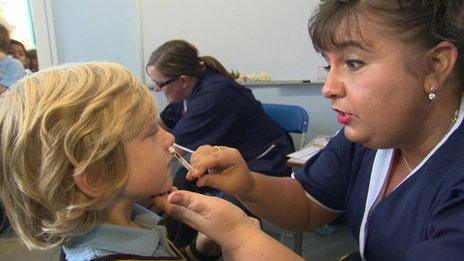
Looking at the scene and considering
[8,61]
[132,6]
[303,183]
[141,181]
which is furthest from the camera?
[132,6]

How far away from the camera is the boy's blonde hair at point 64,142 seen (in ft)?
1.86

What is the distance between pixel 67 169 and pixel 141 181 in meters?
0.14

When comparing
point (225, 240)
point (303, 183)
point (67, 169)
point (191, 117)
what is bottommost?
point (191, 117)

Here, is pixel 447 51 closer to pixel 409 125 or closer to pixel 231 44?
pixel 409 125

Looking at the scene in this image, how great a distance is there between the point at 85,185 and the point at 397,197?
0.59 metres

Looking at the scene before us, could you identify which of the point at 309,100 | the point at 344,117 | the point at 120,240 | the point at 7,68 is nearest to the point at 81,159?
Result: the point at 120,240

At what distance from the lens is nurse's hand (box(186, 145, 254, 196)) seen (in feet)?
2.85

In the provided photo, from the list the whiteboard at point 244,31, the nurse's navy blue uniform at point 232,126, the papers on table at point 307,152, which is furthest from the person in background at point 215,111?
the whiteboard at point 244,31

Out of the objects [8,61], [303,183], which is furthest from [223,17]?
[303,183]

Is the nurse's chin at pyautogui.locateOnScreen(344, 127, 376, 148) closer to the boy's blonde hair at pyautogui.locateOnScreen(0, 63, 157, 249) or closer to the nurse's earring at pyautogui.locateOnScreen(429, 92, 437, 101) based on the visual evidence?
the nurse's earring at pyautogui.locateOnScreen(429, 92, 437, 101)

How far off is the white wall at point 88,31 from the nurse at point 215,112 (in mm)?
722

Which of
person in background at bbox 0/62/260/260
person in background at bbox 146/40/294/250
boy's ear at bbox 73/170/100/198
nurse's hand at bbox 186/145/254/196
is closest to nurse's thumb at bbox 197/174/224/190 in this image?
nurse's hand at bbox 186/145/254/196

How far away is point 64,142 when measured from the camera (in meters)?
0.57

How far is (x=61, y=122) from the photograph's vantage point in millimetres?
569
